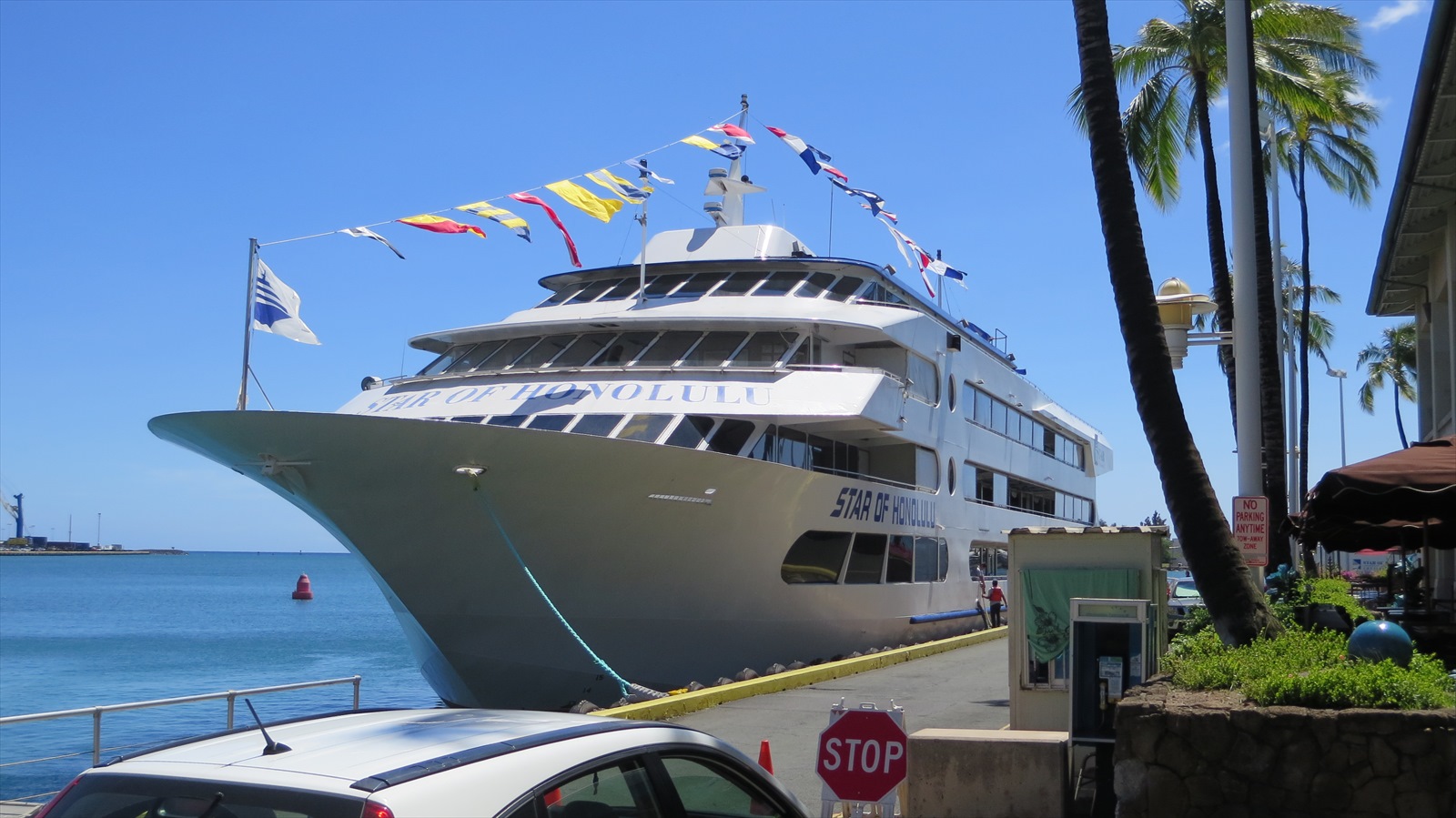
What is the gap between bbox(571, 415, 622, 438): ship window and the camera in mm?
15875

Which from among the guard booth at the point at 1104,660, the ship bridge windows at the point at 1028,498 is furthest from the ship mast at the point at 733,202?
the guard booth at the point at 1104,660

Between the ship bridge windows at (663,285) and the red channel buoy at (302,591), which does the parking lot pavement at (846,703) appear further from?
the red channel buoy at (302,591)

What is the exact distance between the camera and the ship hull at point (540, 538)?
13570 millimetres

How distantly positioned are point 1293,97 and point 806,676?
511 inches

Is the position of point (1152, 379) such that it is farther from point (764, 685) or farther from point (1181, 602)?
point (1181, 602)

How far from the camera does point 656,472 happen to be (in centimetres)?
1417

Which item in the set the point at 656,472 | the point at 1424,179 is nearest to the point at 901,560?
the point at 656,472

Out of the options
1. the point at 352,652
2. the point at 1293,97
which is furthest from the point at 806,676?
the point at 352,652

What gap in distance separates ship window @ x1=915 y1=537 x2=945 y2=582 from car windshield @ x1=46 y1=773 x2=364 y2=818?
1843cm

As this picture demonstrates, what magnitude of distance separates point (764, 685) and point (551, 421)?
438 cm

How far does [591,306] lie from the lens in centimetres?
2002

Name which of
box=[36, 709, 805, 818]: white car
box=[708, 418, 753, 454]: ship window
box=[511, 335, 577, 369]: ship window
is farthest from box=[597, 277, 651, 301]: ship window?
box=[36, 709, 805, 818]: white car

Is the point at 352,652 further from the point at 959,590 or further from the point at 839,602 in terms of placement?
the point at 839,602

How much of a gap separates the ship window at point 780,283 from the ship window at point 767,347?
1.64 metres
